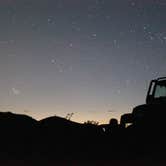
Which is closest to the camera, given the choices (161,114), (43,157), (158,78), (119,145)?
(43,157)

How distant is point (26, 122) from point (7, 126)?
2.26 feet

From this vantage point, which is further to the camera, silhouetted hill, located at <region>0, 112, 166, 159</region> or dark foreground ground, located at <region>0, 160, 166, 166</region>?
silhouetted hill, located at <region>0, 112, 166, 159</region>

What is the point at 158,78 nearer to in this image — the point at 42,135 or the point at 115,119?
the point at 115,119

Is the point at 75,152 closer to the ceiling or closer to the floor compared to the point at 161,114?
closer to the floor

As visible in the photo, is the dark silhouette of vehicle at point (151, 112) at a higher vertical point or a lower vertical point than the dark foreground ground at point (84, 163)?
higher

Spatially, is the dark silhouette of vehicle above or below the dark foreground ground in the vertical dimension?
above

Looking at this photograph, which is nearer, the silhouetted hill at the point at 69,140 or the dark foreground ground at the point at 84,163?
the dark foreground ground at the point at 84,163

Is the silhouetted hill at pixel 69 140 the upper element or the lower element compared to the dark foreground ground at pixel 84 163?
upper

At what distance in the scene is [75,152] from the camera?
986 centimetres

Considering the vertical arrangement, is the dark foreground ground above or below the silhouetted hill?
below

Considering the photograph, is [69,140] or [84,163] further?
[69,140]

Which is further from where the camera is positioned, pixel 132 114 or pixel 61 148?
pixel 132 114

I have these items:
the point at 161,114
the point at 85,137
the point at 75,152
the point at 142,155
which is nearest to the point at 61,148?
the point at 75,152

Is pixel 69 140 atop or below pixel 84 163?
atop
